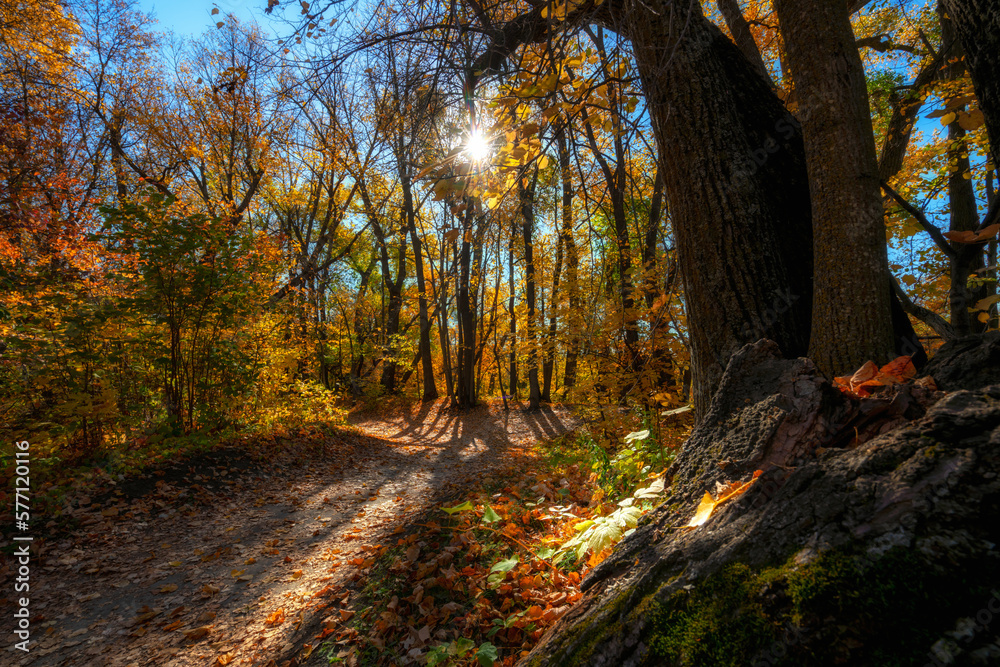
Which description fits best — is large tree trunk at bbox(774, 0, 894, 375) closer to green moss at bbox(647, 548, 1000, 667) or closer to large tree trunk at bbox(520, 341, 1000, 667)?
large tree trunk at bbox(520, 341, 1000, 667)

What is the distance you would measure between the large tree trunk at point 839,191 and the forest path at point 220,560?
11.4 ft

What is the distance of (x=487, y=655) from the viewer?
188 centimetres

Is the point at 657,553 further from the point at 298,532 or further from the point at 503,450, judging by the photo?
the point at 503,450

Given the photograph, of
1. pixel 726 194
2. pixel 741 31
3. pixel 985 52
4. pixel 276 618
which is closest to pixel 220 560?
pixel 276 618

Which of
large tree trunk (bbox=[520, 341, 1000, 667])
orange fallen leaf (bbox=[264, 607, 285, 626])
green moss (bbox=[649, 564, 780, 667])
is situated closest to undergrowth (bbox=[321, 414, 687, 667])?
orange fallen leaf (bbox=[264, 607, 285, 626])

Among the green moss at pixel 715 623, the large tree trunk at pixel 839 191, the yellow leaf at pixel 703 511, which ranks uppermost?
the large tree trunk at pixel 839 191

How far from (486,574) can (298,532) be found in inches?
121

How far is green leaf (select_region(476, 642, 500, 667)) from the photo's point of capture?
1.85 m

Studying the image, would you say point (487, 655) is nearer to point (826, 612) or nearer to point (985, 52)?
point (826, 612)

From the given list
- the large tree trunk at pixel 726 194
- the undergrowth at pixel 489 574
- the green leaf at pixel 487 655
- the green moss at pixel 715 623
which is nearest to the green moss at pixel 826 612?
the green moss at pixel 715 623

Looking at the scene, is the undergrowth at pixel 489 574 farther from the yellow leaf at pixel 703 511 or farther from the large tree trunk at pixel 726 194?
the large tree trunk at pixel 726 194

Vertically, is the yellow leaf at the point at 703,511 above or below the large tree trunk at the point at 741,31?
below

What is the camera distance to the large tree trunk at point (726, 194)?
2.31 metres

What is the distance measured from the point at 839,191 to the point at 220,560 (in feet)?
18.8
